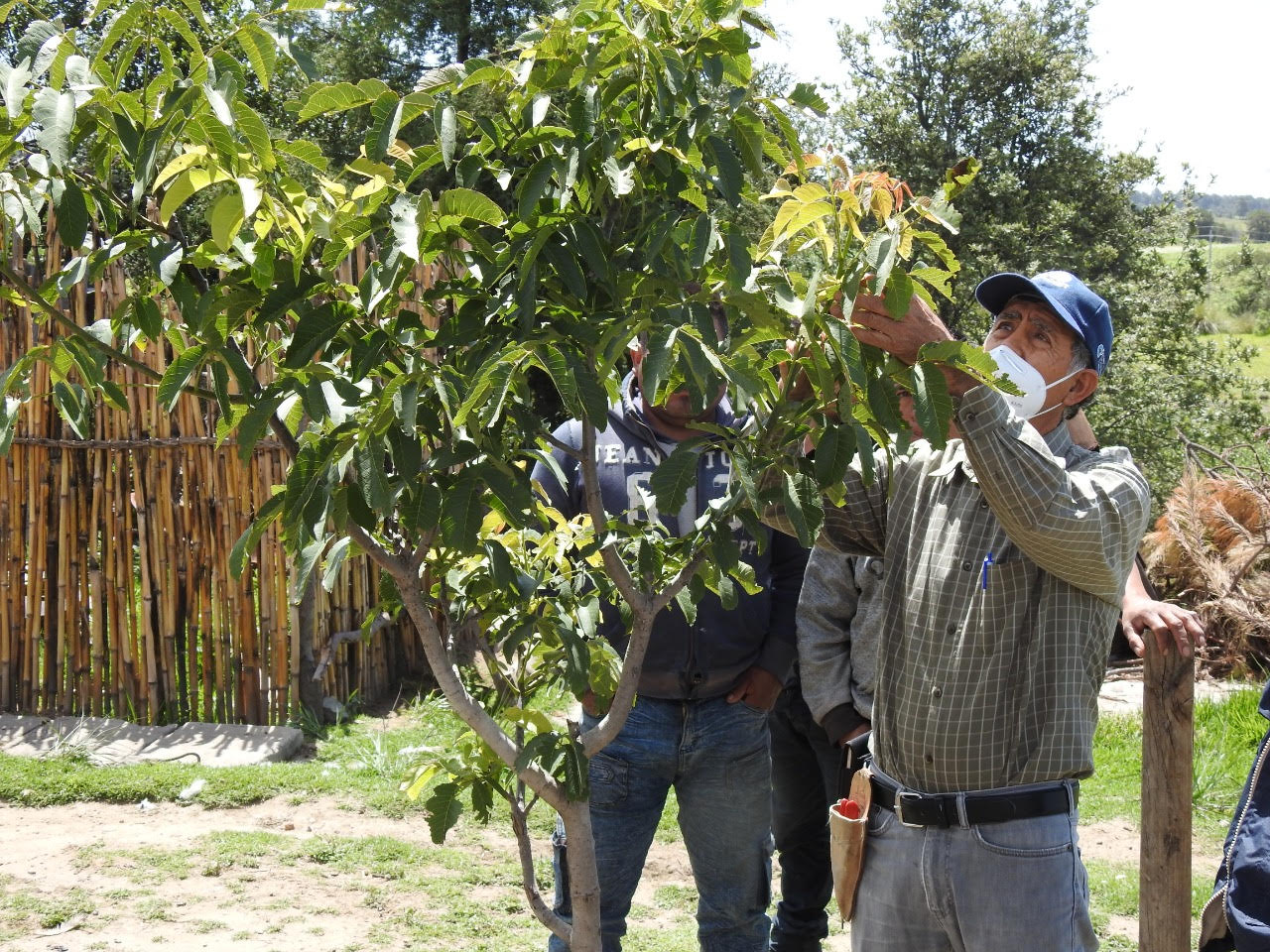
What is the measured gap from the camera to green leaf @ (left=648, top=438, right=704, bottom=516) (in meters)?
1.67

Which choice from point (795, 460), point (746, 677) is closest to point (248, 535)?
point (795, 460)

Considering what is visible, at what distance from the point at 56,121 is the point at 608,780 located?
203cm

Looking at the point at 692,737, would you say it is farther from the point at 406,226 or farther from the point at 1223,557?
the point at 1223,557

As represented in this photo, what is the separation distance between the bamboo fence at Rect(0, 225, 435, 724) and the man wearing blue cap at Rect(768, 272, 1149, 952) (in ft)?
12.1

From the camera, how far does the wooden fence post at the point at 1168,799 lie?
2.50 m

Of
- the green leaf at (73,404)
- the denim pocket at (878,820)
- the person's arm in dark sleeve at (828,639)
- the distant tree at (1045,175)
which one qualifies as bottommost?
the denim pocket at (878,820)

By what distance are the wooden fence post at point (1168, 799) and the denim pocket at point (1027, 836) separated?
0.43 m

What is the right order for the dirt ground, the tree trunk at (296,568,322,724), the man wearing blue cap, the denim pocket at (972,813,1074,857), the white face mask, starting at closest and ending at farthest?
the man wearing blue cap, the denim pocket at (972,813,1074,857), the white face mask, the dirt ground, the tree trunk at (296,568,322,724)

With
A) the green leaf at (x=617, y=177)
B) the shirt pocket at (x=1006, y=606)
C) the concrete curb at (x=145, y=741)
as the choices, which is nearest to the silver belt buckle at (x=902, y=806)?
the shirt pocket at (x=1006, y=606)

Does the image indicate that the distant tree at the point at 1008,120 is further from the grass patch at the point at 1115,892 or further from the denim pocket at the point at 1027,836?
the denim pocket at the point at 1027,836

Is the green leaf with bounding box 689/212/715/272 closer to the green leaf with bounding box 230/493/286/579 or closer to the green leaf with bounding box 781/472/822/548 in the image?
the green leaf with bounding box 781/472/822/548

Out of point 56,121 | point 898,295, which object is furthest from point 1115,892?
point 56,121

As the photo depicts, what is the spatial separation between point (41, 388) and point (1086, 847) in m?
4.70

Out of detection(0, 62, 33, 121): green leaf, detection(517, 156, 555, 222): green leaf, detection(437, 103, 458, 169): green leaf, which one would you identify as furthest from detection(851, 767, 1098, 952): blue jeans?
detection(0, 62, 33, 121): green leaf
